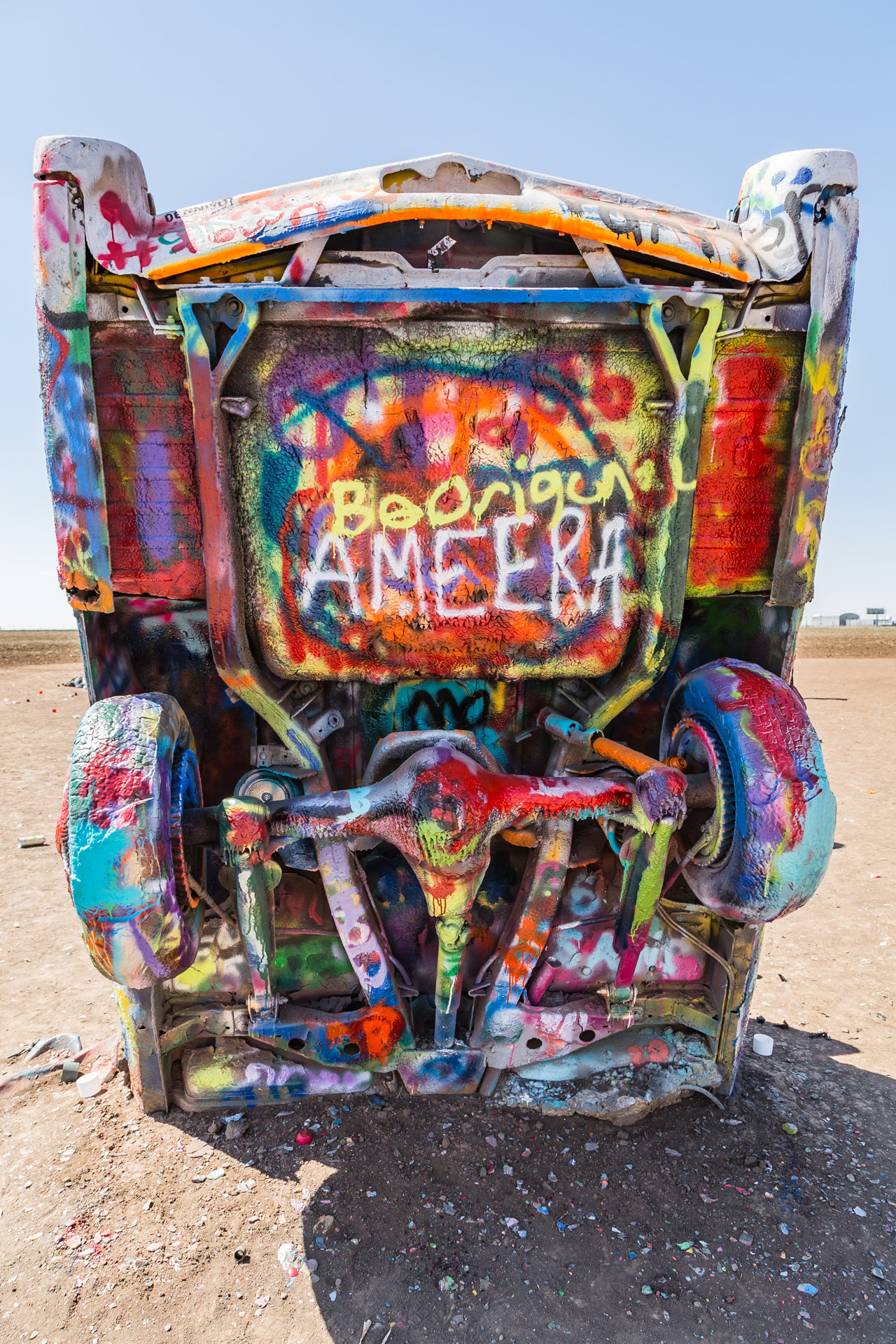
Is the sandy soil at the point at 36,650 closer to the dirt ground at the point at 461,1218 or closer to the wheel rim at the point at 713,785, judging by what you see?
the dirt ground at the point at 461,1218

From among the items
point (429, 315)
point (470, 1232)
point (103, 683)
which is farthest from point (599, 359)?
point (470, 1232)

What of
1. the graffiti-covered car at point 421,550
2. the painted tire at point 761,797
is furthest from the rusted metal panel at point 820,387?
the painted tire at point 761,797

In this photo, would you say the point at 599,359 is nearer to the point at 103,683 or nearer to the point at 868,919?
the point at 103,683

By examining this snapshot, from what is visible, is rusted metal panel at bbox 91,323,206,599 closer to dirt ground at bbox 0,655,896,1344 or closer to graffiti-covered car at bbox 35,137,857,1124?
graffiti-covered car at bbox 35,137,857,1124

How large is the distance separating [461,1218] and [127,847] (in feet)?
4.73

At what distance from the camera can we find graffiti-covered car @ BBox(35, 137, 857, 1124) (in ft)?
6.48

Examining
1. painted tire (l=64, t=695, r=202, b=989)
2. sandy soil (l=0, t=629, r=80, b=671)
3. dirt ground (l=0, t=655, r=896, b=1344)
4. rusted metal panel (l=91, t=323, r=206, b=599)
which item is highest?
rusted metal panel (l=91, t=323, r=206, b=599)

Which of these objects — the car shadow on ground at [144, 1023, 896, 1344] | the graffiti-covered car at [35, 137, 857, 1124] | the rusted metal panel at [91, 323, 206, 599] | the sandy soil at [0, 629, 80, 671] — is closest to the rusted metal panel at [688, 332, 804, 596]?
the graffiti-covered car at [35, 137, 857, 1124]

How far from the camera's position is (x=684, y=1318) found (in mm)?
1961

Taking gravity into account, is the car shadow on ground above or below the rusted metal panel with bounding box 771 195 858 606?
below

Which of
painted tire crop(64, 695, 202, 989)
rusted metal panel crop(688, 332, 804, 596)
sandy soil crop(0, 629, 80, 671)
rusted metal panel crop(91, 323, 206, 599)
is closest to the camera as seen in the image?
painted tire crop(64, 695, 202, 989)

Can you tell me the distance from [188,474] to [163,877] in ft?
3.55

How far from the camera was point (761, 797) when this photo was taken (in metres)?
2.09

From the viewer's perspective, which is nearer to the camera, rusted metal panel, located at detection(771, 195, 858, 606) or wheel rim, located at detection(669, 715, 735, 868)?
rusted metal panel, located at detection(771, 195, 858, 606)
